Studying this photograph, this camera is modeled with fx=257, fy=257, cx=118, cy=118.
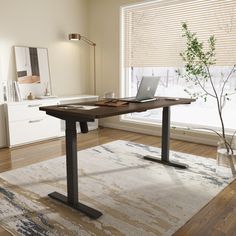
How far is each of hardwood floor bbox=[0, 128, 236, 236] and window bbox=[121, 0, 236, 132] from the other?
1.67 ft

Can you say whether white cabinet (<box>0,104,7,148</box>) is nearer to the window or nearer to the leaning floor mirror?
the leaning floor mirror

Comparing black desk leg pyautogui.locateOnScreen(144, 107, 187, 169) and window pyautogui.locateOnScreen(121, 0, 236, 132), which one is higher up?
window pyautogui.locateOnScreen(121, 0, 236, 132)

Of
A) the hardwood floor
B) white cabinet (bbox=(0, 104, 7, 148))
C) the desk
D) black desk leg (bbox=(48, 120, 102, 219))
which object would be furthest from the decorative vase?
white cabinet (bbox=(0, 104, 7, 148))

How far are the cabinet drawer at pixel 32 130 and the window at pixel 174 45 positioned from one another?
1489mm

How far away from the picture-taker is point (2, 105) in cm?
369

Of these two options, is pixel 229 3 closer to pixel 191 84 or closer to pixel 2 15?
pixel 191 84

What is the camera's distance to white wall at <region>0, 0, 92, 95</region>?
392 centimetres

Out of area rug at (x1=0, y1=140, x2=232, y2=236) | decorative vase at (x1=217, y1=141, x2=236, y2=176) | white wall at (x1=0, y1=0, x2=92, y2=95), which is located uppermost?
white wall at (x1=0, y1=0, x2=92, y2=95)

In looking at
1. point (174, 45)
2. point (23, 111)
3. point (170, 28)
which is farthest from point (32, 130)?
point (170, 28)

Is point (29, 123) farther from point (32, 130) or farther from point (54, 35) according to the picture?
point (54, 35)

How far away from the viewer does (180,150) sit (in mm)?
3688

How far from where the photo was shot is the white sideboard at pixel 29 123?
3.73 meters

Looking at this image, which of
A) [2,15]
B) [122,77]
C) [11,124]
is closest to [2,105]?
[11,124]

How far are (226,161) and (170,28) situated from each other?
2.34 meters
